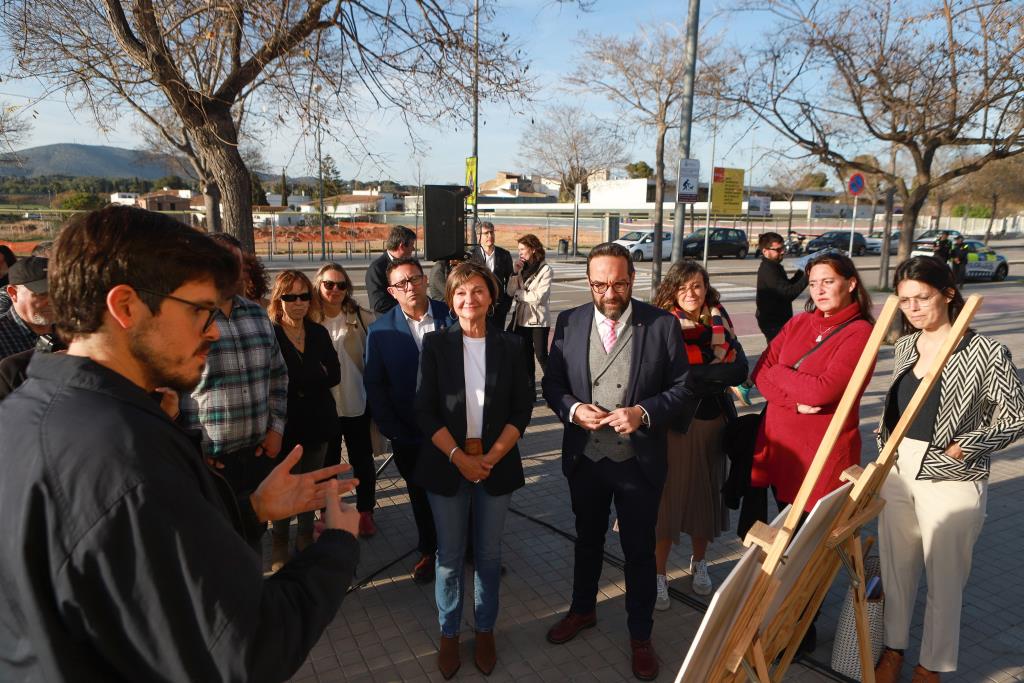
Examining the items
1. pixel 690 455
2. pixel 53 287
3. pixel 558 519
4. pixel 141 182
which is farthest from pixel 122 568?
pixel 141 182

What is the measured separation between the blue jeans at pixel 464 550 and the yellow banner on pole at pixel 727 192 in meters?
11.7

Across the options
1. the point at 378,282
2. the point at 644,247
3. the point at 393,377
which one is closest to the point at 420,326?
the point at 393,377

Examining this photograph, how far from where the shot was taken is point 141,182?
86.5 meters

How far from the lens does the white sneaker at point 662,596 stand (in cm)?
358

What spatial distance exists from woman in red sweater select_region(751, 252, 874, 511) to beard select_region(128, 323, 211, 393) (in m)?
2.73

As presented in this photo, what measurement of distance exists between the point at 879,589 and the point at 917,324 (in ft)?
4.11

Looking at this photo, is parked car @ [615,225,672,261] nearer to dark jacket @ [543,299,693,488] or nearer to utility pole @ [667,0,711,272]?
utility pole @ [667,0,711,272]

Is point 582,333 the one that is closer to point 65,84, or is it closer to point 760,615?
point 760,615

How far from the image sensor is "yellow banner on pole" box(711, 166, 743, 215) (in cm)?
1358

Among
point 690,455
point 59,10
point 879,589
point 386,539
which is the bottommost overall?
point 386,539

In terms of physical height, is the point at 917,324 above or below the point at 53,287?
below

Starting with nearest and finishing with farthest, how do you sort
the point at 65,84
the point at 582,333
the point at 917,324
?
1. the point at 917,324
2. the point at 582,333
3. the point at 65,84

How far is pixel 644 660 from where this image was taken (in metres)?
3.03

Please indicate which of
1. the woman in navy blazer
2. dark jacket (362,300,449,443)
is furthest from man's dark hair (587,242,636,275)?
dark jacket (362,300,449,443)
